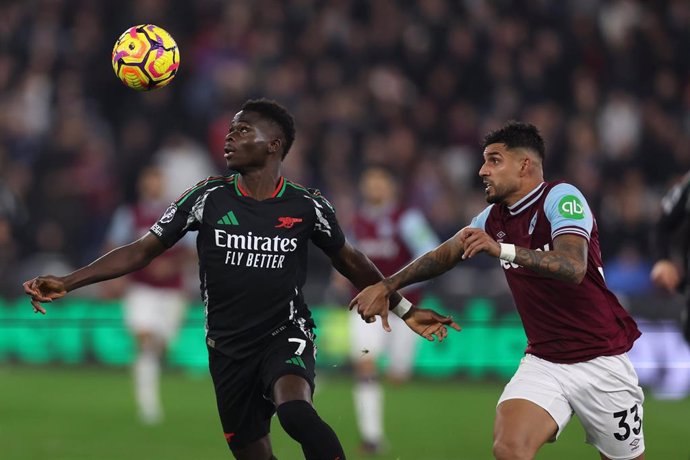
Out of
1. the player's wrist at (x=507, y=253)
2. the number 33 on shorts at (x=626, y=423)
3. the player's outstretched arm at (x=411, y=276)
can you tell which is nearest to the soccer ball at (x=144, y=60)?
the player's outstretched arm at (x=411, y=276)

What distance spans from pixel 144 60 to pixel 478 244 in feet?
8.60

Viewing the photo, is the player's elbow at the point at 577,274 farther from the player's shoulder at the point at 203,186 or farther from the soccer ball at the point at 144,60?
the soccer ball at the point at 144,60

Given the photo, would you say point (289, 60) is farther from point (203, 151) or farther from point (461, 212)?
point (461, 212)

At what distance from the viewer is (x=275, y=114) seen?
724 centimetres

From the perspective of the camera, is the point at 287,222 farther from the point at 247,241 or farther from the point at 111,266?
the point at 111,266

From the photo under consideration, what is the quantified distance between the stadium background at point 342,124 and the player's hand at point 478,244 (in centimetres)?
845

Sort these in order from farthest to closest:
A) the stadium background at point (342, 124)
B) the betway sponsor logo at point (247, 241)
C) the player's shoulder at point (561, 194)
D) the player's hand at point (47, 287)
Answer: the stadium background at point (342, 124)
the betway sponsor logo at point (247, 241)
the player's hand at point (47, 287)
the player's shoulder at point (561, 194)

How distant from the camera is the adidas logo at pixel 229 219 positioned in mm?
6949

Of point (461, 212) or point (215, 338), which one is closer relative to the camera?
point (215, 338)

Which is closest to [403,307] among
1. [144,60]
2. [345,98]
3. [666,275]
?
[144,60]

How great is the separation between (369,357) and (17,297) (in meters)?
6.85

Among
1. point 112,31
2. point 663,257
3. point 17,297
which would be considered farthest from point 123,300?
point 663,257

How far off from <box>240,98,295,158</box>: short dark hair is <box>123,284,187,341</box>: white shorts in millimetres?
6141

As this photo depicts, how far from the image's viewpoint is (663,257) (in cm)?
930
